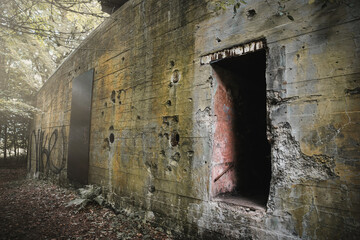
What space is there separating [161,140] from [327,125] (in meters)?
2.52

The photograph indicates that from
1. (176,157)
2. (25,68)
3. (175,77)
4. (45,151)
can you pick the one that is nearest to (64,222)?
(176,157)

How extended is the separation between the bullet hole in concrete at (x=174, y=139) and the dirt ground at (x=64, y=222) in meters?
1.50

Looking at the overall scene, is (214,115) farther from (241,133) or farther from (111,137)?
(111,137)

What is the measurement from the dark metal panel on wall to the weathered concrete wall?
51 cm

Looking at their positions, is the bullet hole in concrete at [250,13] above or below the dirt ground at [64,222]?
above

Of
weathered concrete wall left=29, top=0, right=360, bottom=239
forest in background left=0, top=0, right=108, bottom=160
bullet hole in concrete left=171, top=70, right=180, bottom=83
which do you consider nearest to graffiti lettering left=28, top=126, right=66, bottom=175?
forest in background left=0, top=0, right=108, bottom=160

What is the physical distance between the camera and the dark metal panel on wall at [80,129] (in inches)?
242

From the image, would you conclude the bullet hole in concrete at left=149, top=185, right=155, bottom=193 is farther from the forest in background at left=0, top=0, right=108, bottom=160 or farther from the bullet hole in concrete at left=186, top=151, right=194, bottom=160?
the forest in background at left=0, top=0, right=108, bottom=160

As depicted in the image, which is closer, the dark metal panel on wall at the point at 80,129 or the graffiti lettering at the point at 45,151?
the dark metal panel on wall at the point at 80,129

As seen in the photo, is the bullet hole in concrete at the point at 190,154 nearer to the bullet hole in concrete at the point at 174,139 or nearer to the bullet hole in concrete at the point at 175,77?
the bullet hole in concrete at the point at 174,139

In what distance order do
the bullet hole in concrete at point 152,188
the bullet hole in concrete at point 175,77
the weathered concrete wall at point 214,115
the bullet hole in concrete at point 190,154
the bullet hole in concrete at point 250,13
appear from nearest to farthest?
the weathered concrete wall at point 214,115, the bullet hole in concrete at point 250,13, the bullet hole in concrete at point 190,154, the bullet hole in concrete at point 175,77, the bullet hole in concrete at point 152,188

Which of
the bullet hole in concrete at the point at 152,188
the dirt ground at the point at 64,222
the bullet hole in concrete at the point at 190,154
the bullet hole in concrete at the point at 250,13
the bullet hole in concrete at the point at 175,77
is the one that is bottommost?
the dirt ground at the point at 64,222

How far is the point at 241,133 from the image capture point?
141 inches

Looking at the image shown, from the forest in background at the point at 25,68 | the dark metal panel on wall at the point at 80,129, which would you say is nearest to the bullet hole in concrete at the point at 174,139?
the dark metal panel on wall at the point at 80,129
